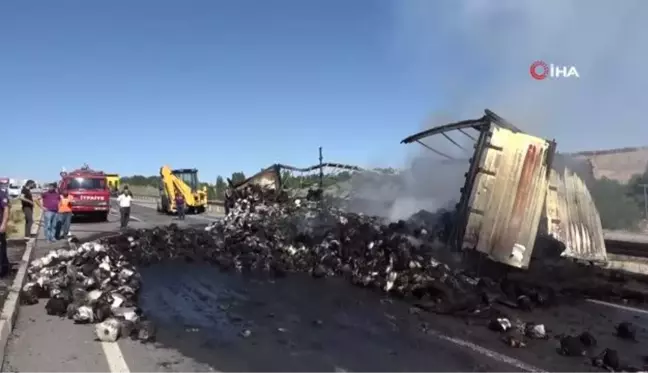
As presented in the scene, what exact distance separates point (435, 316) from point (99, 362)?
4.40m

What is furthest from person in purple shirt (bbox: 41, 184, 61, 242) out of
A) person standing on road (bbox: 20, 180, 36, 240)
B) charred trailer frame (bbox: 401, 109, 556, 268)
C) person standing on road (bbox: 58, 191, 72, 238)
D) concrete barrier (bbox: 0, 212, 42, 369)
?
charred trailer frame (bbox: 401, 109, 556, 268)

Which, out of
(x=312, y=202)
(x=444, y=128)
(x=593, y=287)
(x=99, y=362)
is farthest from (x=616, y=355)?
(x=312, y=202)

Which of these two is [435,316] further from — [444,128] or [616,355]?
[444,128]

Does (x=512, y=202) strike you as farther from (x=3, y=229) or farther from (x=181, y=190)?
(x=181, y=190)

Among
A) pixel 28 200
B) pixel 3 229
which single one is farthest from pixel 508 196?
pixel 28 200

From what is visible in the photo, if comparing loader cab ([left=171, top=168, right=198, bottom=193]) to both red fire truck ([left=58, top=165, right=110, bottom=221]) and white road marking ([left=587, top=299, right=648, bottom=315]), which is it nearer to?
red fire truck ([left=58, top=165, right=110, bottom=221])

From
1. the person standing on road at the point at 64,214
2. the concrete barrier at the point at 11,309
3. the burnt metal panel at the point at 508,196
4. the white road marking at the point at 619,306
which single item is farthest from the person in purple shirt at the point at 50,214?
the white road marking at the point at 619,306

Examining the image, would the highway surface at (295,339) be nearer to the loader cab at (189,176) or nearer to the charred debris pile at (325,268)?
the charred debris pile at (325,268)

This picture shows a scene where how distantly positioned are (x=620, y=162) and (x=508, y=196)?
25127mm

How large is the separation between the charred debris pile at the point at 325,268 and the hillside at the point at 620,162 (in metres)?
22.2

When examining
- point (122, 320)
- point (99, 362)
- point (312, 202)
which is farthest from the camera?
point (312, 202)

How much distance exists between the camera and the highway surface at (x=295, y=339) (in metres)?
5.87

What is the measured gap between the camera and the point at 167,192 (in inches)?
1182

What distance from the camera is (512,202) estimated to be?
10508 mm
